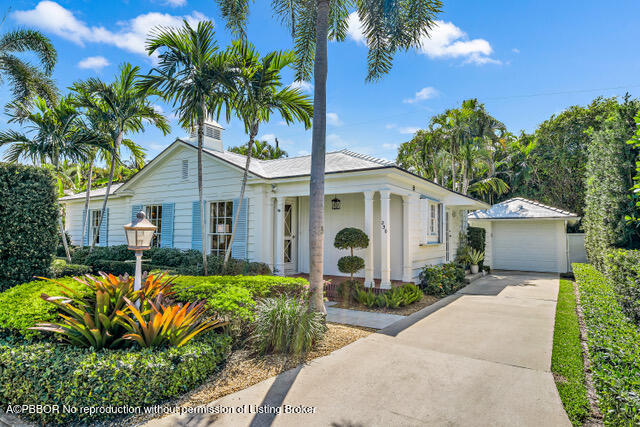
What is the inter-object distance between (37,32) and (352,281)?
49.3 feet

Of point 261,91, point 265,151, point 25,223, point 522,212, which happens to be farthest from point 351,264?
point 265,151

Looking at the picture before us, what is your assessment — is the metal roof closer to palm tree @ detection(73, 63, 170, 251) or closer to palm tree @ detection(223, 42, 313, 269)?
palm tree @ detection(223, 42, 313, 269)

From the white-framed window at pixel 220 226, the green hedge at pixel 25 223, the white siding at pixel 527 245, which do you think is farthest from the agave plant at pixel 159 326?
the white siding at pixel 527 245

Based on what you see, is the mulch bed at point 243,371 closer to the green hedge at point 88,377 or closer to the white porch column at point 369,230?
the green hedge at point 88,377

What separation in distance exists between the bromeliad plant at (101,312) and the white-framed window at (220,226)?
6.55 meters

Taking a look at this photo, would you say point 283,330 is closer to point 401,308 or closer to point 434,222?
point 401,308

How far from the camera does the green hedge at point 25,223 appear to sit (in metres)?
5.96

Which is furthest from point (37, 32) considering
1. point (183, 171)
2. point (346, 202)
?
point (346, 202)

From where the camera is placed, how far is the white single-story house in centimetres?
948

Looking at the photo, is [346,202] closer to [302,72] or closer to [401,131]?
[302,72]

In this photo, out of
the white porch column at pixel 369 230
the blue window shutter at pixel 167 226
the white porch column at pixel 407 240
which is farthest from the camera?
the blue window shutter at pixel 167 226

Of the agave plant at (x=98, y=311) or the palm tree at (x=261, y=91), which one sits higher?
the palm tree at (x=261, y=91)

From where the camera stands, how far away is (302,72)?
351 inches

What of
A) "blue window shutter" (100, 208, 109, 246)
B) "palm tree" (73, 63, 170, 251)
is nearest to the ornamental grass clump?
"palm tree" (73, 63, 170, 251)
